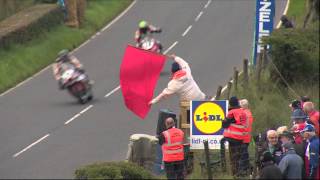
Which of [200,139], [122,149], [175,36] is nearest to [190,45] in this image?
[175,36]

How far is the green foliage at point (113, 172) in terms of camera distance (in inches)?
666

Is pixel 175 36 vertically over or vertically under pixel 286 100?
over

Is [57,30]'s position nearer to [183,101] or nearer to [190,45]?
[190,45]

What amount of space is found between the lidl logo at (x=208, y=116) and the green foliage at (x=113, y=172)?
2728 mm

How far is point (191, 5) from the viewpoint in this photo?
5003 cm

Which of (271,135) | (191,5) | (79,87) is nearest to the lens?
(271,135)

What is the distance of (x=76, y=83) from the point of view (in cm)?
2900

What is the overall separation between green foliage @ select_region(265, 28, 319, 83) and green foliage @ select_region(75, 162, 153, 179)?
14.3m

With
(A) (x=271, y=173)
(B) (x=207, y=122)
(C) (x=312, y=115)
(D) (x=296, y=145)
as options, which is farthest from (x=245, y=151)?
(A) (x=271, y=173)

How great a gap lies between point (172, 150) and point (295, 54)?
14.2 metres

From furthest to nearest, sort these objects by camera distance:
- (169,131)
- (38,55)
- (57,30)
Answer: (57,30) → (38,55) → (169,131)

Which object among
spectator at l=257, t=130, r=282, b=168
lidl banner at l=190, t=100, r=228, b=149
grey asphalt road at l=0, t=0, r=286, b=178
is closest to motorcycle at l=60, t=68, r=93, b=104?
grey asphalt road at l=0, t=0, r=286, b=178

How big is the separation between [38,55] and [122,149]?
13.8m

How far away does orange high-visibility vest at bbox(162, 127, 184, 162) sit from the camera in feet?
60.4
